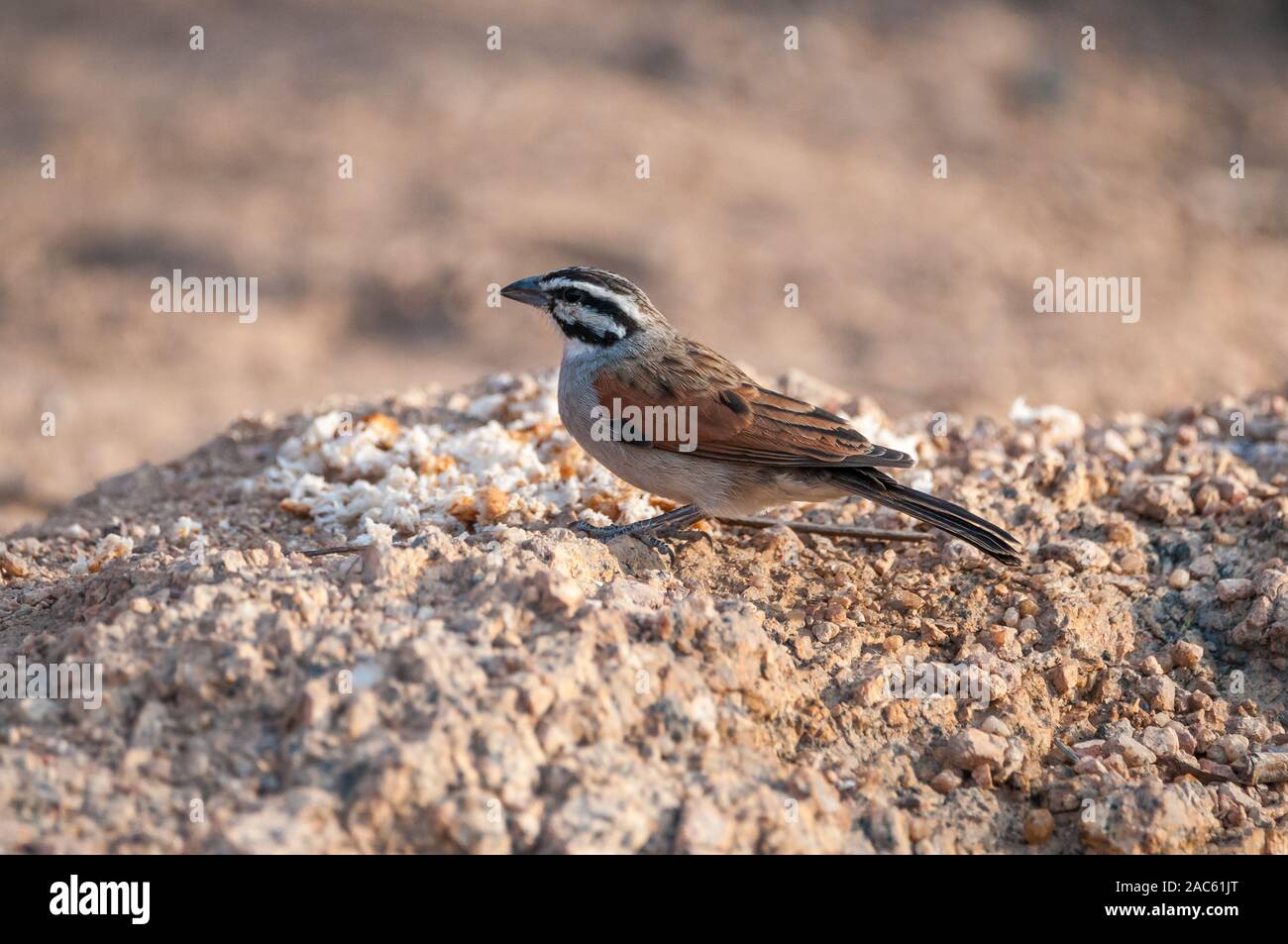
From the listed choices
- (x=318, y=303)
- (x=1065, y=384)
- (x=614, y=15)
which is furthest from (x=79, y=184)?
(x=1065, y=384)

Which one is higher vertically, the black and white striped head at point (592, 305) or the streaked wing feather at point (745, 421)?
the black and white striped head at point (592, 305)

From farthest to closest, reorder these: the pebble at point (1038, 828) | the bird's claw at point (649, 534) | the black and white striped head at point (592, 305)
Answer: the black and white striped head at point (592, 305) < the bird's claw at point (649, 534) < the pebble at point (1038, 828)

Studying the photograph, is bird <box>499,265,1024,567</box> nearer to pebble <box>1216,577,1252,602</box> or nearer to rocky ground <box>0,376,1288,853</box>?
rocky ground <box>0,376,1288,853</box>

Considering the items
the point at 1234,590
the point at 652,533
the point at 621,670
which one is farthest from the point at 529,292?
the point at 1234,590

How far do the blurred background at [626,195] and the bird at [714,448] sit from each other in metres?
5.02

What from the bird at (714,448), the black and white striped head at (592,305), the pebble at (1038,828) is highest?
the black and white striped head at (592,305)

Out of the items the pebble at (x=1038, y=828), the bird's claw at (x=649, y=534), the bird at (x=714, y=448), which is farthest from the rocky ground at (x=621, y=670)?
the bird at (x=714, y=448)

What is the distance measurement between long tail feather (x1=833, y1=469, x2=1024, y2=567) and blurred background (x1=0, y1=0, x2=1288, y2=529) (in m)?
5.19

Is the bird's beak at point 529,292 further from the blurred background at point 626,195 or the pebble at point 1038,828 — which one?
the blurred background at point 626,195

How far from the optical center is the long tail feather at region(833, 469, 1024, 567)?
5738mm

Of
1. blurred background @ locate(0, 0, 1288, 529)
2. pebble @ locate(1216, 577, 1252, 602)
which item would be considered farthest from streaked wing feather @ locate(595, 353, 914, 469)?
blurred background @ locate(0, 0, 1288, 529)

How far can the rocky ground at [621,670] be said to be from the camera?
3.85 m

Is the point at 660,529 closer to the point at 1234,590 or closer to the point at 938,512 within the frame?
the point at 938,512

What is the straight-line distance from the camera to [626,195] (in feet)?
49.8
